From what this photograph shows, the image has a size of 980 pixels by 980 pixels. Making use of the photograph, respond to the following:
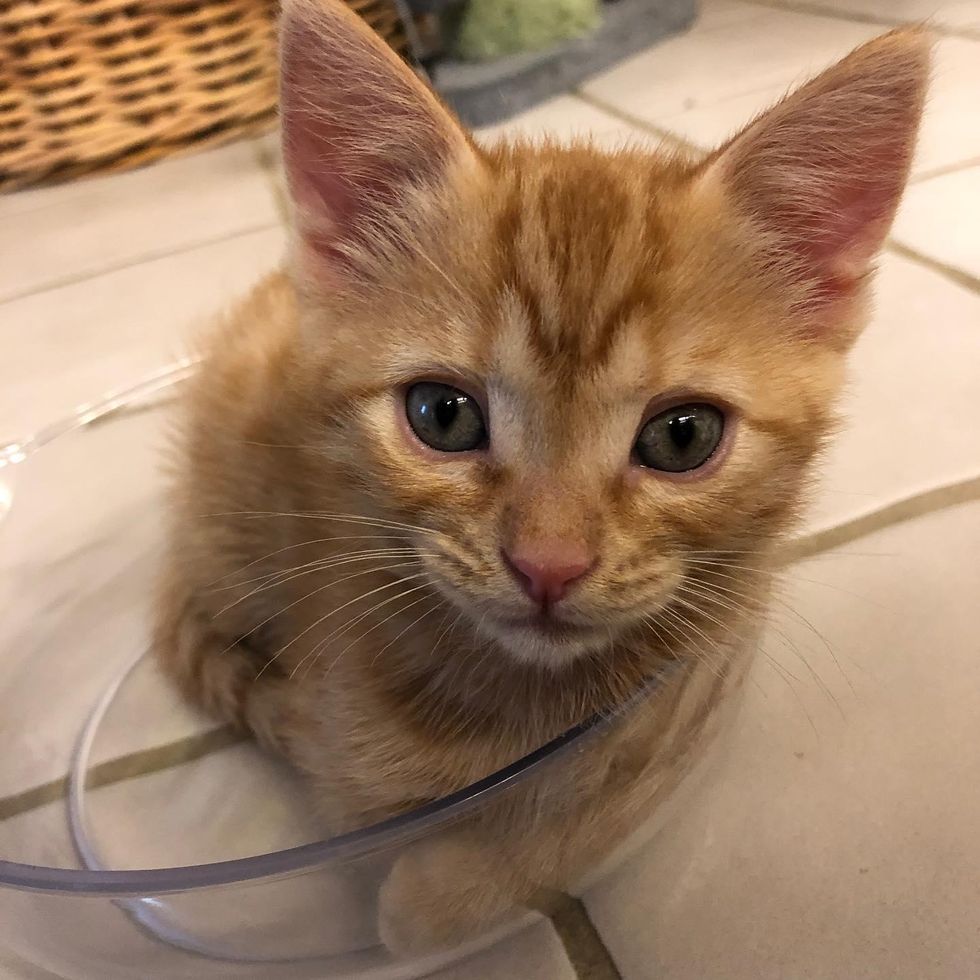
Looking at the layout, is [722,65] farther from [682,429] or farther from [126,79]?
[682,429]

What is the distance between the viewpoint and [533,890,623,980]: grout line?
23.1 inches

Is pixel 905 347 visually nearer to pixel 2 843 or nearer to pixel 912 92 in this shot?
pixel 912 92

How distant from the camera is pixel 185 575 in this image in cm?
88

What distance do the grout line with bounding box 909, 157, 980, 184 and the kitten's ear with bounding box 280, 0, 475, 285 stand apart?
0.97 m

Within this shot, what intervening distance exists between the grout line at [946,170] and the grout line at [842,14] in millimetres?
379

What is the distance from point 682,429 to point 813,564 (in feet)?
1.20

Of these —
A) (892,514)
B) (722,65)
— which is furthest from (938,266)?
(722,65)

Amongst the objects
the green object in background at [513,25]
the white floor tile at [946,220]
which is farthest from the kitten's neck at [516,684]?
the green object in background at [513,25]

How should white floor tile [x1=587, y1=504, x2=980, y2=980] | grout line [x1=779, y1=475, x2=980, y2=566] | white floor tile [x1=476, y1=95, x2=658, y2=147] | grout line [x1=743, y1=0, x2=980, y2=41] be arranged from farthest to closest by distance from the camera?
grout line [x1=743, y1=0, x2=980, y2=41], white floor tile [x1=476, y1=95, x2=658, y2=147], grout line [x1=779, y1=475, x2=980, y2=566], white floor tile [x1=587, y1=504, x2=980, y2=980]

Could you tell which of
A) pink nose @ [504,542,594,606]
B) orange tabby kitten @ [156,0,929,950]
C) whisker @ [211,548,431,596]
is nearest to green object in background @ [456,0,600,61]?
orange tabby kitten @ [156,0,929,950]

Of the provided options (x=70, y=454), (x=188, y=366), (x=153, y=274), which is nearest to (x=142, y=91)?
(x=153, y=274)

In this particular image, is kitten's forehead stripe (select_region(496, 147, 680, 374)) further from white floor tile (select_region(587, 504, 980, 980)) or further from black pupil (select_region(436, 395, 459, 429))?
white floor tile (select_region(587, 504, 980, 980))

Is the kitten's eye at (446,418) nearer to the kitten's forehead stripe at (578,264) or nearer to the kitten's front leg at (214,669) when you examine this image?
the kitten's forehead stripe at (578,264)

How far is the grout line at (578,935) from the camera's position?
59cm
